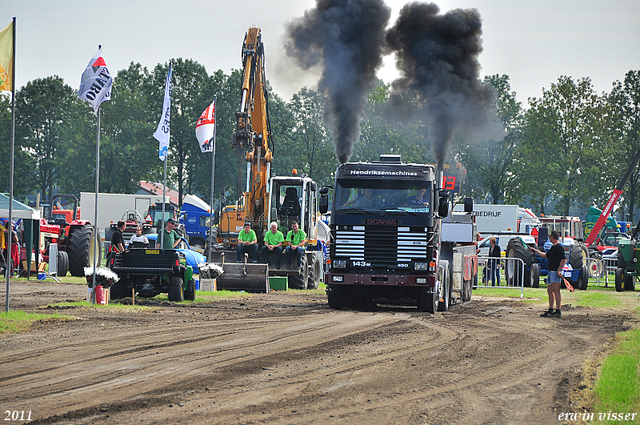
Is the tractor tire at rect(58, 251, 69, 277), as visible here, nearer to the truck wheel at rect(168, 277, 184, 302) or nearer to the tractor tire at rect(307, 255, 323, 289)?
the tractor tire at rect(307, 255, 323, 289)

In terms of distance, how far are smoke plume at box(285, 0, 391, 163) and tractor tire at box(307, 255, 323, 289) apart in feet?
11.8

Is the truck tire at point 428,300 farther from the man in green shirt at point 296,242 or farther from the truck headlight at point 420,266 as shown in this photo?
the man in green shirt at point 296,242

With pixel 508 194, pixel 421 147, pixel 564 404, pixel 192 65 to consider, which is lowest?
pixel 564 404

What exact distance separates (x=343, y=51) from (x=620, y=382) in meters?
20.8

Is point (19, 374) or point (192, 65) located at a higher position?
point (192, 65)

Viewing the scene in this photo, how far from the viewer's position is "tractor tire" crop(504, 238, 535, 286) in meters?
28.4

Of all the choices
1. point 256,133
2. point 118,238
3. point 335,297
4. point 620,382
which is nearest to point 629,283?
point 256,133

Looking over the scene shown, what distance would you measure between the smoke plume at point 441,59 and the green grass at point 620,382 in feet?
55.5

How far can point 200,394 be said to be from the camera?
788 centimetres

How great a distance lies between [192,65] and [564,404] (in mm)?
68492

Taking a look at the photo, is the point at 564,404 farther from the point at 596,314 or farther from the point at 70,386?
the point at 596,314

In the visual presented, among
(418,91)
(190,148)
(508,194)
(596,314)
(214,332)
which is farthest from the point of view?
(190,148)

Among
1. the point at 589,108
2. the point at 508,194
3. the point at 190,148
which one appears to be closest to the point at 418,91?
the point at 589,108

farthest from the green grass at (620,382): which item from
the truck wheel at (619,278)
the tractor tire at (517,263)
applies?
the truck wheel at (619,278)
